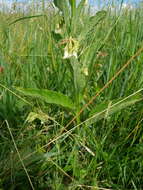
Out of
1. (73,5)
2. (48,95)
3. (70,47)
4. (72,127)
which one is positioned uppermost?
(73,5)

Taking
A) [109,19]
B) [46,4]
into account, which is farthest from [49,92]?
[109,19]

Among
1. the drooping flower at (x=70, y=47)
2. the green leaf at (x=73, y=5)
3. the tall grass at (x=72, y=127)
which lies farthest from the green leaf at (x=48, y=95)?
the green leaf at (x=73, y=5)

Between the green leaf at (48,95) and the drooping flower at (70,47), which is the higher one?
the drooping flower at (70,47)

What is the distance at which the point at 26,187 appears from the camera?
790 millimetres

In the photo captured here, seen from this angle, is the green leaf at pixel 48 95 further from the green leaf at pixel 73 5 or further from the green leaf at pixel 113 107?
the green leaf at pixel 73 5

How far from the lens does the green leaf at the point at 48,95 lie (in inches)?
32.7

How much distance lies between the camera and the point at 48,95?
2.77 feet

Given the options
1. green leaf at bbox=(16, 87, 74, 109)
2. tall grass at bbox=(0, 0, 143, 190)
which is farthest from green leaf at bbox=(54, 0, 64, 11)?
green leaf at bbox=(16, 87, 74, 109)

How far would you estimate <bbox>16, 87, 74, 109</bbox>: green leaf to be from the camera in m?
0.83

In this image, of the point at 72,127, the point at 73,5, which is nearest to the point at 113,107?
the point at 72,127

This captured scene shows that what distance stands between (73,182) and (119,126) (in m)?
0.26

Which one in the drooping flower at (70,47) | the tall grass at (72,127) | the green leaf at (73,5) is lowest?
the tall grass at (72,127)

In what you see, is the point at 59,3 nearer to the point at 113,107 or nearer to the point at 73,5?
the point at 73,5

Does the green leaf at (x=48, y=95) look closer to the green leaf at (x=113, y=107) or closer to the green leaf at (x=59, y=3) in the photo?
the green leaf at (x=113, y=107)
